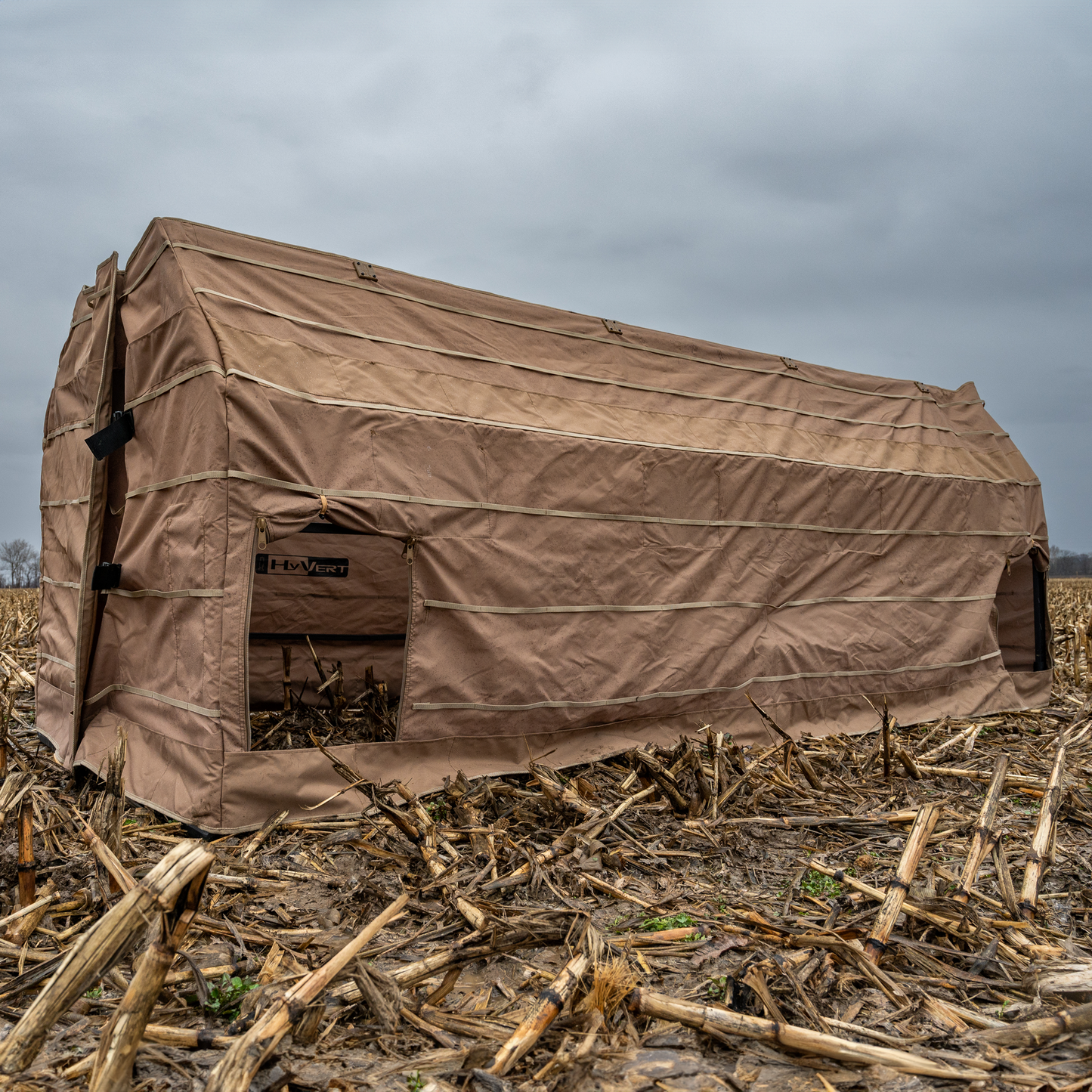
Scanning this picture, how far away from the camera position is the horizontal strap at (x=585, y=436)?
4.87 meters

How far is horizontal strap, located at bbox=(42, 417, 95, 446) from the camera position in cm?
588

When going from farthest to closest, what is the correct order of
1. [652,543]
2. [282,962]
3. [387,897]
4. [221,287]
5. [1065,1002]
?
[652,543]
[221,287]
[387,897]
[282,962]
[1065,1002]

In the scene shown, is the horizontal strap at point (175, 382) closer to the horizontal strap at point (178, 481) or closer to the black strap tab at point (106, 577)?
the horizontal strap at point (178, 481)

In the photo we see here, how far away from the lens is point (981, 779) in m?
5.80

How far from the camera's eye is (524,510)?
5637 millimetres

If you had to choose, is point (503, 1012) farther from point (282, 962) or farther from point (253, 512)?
point (253, 512)

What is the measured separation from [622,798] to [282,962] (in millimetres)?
2476

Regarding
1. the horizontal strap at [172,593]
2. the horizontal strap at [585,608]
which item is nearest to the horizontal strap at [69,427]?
the horizontal strap at [172,593]

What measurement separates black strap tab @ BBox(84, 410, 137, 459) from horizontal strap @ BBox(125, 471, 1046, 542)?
0.31 meters

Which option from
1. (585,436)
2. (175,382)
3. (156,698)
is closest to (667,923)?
(156,698)

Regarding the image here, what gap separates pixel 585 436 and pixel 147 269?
294 centimetres

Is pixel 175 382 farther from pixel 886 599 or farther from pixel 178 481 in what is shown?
pixel 886 599

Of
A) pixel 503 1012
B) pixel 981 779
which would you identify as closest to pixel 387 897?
pixel 503 1012

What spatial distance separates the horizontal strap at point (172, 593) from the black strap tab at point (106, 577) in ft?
0.13
